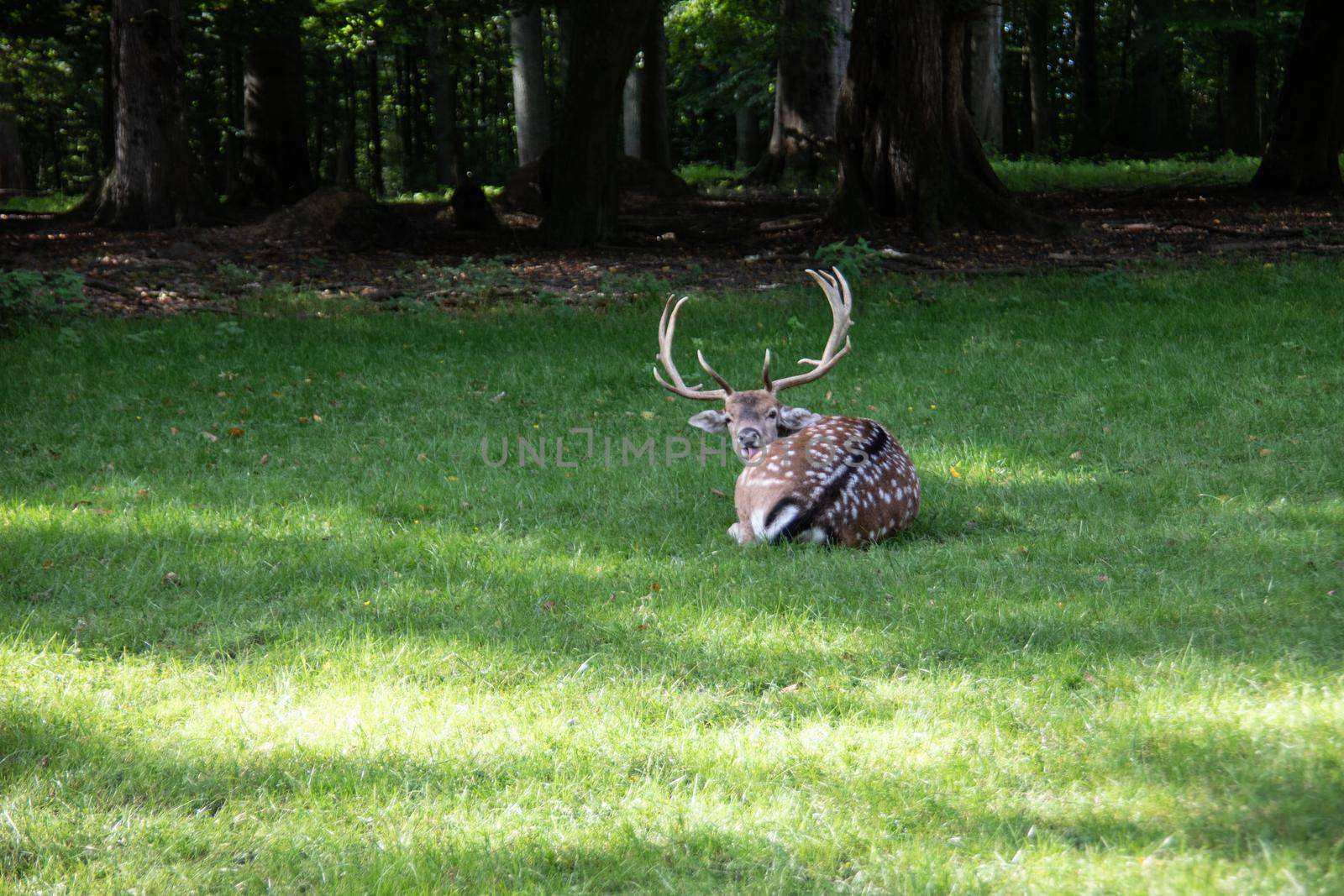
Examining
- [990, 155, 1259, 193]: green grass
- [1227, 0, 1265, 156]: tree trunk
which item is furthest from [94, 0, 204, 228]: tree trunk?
[1227, 0, 1265, 156]: tree trunk

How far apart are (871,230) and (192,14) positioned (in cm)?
1051

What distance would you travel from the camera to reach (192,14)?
60.7ft

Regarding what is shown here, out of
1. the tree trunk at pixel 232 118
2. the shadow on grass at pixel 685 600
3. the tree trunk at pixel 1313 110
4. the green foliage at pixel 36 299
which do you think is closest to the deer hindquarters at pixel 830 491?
the shadow on grass at pixel 685 600

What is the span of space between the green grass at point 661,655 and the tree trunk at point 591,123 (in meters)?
6.81

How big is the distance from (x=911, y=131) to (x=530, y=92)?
1078 centimetres

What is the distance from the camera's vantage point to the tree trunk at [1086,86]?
31109mm

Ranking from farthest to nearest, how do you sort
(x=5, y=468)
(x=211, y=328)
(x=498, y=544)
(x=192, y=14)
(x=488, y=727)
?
(x=192, y=14)
(x=211, y=328)
(x=5, y=468)
(x=498, y=544)
(x=488, y=727)

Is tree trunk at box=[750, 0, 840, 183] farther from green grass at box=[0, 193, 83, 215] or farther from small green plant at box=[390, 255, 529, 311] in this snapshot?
green grass at box=[0, 193, 83, 215]

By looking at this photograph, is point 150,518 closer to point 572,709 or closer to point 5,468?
point 5,468

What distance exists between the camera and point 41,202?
2394cm

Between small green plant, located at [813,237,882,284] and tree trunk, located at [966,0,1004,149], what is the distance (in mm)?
15365

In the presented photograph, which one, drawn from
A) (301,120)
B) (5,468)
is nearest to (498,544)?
(5,468)

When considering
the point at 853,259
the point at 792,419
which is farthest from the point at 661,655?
the point at 853,259

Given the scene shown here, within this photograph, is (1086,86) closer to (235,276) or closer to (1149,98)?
(1149,98)
